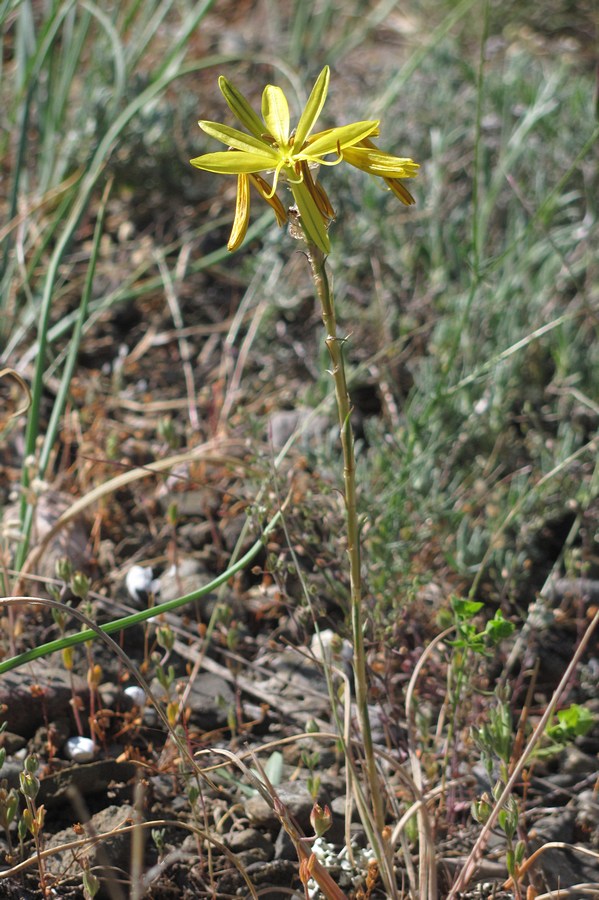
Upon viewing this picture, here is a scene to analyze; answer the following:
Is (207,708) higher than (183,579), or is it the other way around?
(183,579)

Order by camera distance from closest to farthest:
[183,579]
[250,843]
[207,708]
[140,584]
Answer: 1. [250,843]
2. [207,708]
3. [140,584]
4. [183,579]

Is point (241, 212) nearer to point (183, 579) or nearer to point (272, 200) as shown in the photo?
point (272, 200)

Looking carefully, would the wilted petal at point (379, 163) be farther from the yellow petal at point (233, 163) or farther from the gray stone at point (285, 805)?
the gray stone at point (285, 805)

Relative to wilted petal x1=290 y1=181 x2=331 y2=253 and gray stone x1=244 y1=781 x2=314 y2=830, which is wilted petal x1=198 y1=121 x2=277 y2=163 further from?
gray stone x1=244 y1=781 x2=314 y2=830

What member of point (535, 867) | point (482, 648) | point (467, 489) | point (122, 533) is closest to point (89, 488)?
point (122, 533)

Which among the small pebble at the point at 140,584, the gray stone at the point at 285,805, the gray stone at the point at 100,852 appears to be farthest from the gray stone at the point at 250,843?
the small pebble at the point at 140,584

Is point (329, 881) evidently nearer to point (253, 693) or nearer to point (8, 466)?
point (253, 693)

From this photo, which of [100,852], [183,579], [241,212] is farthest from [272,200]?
[183,579]
